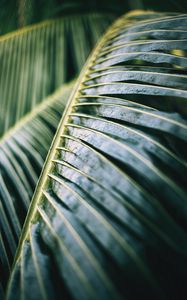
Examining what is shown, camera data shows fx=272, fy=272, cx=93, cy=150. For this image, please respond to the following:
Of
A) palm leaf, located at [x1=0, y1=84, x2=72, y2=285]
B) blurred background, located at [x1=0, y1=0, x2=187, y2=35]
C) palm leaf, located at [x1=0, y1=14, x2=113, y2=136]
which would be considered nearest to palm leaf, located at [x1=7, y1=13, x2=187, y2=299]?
palm leaf, located at [x1=0, y1=84, x2=72, y2=285]

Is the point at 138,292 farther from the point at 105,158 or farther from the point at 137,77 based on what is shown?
the point at 137,77

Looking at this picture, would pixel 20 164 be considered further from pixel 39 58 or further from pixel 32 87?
pixel 39 58

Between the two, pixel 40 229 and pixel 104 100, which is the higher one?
pixel 104 100

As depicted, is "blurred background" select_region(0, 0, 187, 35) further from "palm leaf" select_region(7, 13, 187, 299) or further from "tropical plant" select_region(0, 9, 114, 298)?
"palm leaf" select_region(7, 13, 187, 299)

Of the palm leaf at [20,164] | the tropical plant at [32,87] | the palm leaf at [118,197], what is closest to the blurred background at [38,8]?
the tropical plant at [32,87]

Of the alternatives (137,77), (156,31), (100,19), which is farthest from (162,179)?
(100,19)

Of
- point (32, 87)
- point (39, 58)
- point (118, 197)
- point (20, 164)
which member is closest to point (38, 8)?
point (39, 58)

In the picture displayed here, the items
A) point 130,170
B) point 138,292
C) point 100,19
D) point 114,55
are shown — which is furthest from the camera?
point 100,19
